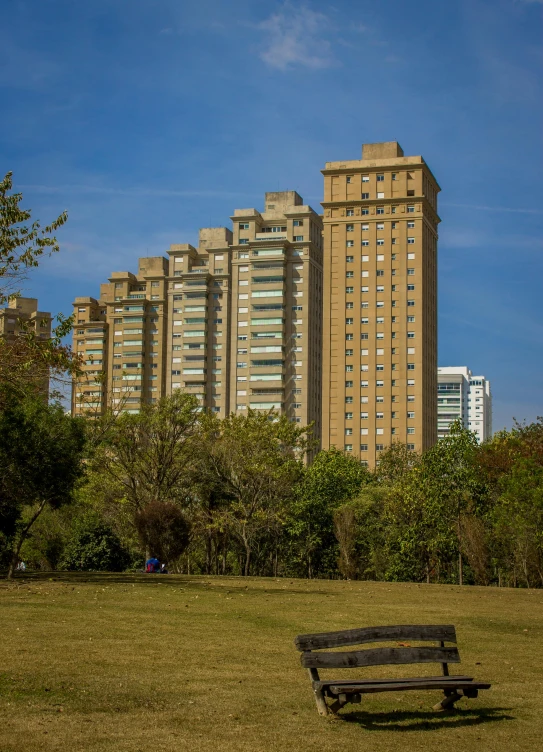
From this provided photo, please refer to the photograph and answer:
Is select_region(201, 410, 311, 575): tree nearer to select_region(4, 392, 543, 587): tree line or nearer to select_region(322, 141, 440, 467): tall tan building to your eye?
select_region(4, 392, 543, 587): tree line

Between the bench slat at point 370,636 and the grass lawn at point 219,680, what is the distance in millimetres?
816

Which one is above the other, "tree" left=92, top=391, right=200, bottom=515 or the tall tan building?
the tall tan building

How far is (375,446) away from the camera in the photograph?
12838 cm

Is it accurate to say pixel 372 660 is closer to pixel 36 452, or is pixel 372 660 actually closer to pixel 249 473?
pixel 36 452

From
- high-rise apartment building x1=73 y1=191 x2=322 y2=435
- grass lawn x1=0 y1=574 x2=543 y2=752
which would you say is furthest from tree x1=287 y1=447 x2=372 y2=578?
high-rise apartment building x1=73 y1=191 x2=322 y2=435

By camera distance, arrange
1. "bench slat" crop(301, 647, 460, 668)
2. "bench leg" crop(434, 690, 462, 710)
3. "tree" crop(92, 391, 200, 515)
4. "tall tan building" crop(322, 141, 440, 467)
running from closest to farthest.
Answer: "bench slat" crop(301, 647, 460, 668) < "bench leg" crop(434, 690, 462, 710) < "tree" crop(92, 391, 200, 515) < "tall tan building" crop(322, 141, 440, 467)

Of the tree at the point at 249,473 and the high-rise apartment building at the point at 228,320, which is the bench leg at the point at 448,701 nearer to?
the tree at the point at 249,473

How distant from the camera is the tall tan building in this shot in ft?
426

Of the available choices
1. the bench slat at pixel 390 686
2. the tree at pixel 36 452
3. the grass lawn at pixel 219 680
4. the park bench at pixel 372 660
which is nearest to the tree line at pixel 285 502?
the tree at pixel 36 452

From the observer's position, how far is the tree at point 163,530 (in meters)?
41.3

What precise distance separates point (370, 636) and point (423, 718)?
108 centimetres

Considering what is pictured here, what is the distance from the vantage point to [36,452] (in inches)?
1213

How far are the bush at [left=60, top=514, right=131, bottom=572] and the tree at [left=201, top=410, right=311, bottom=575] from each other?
9.01m

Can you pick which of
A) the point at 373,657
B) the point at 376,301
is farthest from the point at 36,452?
the point at 376,301
